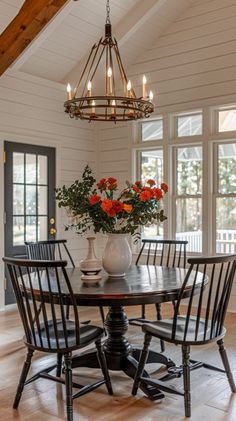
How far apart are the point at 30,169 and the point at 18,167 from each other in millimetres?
200

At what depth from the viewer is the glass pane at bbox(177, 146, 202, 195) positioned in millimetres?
5684

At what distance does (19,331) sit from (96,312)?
1029 mm

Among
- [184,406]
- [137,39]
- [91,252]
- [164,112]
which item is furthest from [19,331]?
[137,39]

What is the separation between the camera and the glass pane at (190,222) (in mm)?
5688

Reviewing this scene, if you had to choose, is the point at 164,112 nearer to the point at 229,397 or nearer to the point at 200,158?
the point at 200,158

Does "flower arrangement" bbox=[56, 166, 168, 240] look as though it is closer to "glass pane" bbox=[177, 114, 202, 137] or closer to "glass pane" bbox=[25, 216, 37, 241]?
"glass pane" bbox=[25, 216, 37, 241]

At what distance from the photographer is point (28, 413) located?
2.62m

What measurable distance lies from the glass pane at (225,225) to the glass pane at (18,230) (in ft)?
8.12

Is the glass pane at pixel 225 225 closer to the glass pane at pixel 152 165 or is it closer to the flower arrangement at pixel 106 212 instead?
the glass pane at pixel 152 165

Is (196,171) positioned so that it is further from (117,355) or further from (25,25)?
(117,355)

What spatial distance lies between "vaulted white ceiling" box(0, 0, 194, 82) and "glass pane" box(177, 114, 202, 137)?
1.18m

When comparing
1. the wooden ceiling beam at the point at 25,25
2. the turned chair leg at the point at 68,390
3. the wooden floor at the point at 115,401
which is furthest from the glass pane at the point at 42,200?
the turned chair leg at the point at 68,390

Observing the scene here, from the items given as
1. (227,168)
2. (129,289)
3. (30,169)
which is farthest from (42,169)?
(129,289)

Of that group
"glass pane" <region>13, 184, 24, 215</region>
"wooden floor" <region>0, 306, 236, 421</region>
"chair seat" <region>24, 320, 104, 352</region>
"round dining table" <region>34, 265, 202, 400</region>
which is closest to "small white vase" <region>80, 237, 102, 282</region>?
"round dining table" <region>34, 265, 202, 400</region>
